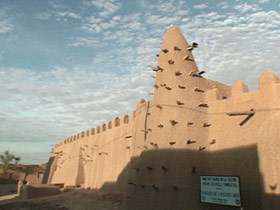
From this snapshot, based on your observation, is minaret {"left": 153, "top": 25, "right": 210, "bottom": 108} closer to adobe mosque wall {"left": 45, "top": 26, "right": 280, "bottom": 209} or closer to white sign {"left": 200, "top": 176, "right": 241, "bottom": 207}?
adobe mosque wall {"left": 45, "top": 26, "right": 280, "bottom": 209}

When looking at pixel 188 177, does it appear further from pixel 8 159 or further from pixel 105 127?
pixel 8 159

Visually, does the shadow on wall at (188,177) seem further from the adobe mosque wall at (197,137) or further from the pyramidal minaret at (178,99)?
the pyramidal minaret at (178,99)

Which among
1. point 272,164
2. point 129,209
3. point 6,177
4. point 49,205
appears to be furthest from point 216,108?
point 6,177

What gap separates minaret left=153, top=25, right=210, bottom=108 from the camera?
1067 centimetres

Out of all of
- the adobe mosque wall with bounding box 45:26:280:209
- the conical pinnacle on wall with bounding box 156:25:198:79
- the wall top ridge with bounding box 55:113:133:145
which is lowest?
the adobe mosque wall with bounding box 45:26:280:209

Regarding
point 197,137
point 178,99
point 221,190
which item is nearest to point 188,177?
point 197,137

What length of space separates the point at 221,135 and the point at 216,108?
3.81 feet

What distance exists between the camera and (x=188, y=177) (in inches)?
364

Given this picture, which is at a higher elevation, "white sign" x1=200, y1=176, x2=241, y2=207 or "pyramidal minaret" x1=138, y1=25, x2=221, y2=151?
"pyramidal minaret" x1=138, y1=25, x2=221, y2=151

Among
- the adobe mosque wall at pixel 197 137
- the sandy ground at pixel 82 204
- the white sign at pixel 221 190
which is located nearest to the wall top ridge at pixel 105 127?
the adobe mosque wall at pixel 197 137

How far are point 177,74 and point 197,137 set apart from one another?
286 centimetres

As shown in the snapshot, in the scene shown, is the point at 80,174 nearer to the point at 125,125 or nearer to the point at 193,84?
the point at 125,125

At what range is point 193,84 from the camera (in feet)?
35.8

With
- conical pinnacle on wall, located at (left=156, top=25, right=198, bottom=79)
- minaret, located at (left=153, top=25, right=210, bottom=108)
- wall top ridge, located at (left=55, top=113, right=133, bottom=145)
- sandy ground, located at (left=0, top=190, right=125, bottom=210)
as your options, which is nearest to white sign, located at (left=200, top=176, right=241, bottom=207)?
minaret, located at (left=153, top=25, right=210, bottom=108)
